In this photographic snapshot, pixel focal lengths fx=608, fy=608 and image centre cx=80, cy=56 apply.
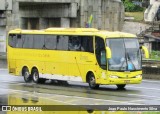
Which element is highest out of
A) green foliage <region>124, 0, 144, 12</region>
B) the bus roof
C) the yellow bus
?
green foliage <region>124, 0, 144, 12</region>

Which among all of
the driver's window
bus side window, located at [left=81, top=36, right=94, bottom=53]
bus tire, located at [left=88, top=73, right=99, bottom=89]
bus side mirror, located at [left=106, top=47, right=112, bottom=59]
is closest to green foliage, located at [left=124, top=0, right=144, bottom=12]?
bus side window, located at [left=81, top=36, right=94, bottom=53]

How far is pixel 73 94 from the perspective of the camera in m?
26.0

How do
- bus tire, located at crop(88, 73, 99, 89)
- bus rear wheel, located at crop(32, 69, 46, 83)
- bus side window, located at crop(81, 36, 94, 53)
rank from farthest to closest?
bus rear wheel, located at crop(32, 69, 46, 83) → bus side window, located at crop(81, 36, 94, 53) → bus tire, located at crop(88, 73, 99, 89)

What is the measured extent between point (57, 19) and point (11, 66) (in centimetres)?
2914

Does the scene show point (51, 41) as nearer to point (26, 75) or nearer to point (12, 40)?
point (26, 75)

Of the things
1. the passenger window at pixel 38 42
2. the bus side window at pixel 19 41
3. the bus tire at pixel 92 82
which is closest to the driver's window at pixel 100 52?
the bus tire at pixel 92 82

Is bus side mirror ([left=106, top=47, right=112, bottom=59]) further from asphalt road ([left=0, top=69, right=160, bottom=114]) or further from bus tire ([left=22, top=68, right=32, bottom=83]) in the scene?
bus tire ([left=22, top=68, right=32, bottom=83])

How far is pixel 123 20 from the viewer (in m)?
76.9

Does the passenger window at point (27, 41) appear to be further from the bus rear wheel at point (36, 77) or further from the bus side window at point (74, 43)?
the bus side window at point (74, 43)

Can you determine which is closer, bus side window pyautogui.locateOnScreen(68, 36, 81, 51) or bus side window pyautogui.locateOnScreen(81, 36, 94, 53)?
bus side window pyautogui.locateOnScreen(81, 36, 94, 53)

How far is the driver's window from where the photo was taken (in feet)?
93.5

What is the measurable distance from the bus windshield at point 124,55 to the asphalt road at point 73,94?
1.14m

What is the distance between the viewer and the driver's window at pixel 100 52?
93.5ft

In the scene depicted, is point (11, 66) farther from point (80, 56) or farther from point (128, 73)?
point (128, 73)
